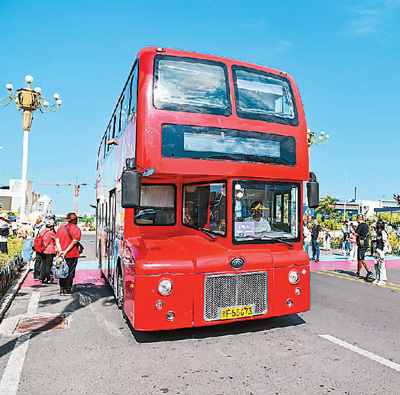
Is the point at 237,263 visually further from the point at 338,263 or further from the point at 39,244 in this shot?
the point at 338,263

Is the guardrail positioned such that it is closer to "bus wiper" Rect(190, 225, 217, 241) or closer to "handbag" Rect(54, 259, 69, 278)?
"handbag" Rect(54, 259, 69, 278)

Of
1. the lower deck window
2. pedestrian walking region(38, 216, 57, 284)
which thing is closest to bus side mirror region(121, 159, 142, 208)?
the lower deck window

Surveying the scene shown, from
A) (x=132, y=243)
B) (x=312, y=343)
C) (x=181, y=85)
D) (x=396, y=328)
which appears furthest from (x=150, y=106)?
(x=396, y=328)

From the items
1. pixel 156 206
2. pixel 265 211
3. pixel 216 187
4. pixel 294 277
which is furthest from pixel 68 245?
pixel 294 277

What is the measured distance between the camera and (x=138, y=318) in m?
4.85

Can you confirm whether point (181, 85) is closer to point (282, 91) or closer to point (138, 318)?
point (282, 91)

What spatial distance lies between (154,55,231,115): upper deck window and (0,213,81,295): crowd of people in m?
4.15

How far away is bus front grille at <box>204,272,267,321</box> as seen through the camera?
201 inches

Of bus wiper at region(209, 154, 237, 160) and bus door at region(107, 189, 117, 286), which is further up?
bus wiper at region(209, 154, 237, 160)

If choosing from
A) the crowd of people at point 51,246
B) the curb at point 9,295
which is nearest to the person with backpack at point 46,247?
the crowd of people at point 51,246

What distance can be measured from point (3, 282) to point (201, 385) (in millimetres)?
6115

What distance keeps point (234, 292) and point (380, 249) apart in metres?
6.31

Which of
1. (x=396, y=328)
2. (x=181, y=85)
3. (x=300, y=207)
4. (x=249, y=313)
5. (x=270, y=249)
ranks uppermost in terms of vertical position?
(x=181, y=85)

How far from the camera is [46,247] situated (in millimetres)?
9367
